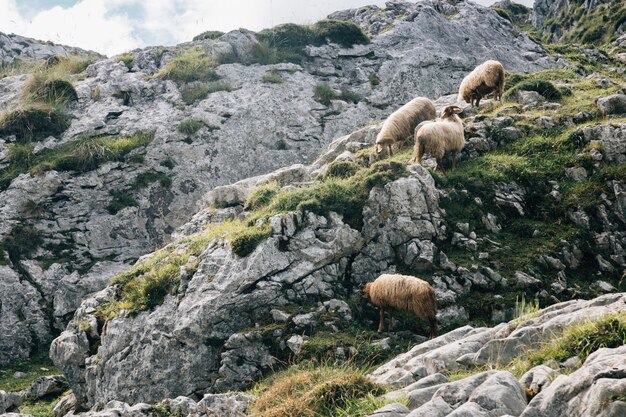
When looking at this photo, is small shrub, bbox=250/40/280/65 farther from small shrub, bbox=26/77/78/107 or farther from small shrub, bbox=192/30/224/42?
small shrub, bbox=26/77/78/107

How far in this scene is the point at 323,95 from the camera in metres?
33.6

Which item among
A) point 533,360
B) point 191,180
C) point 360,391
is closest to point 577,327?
point 533,360

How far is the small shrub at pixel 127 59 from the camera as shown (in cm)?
3525

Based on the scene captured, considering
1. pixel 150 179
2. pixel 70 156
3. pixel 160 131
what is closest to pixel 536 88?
pixel 150 179

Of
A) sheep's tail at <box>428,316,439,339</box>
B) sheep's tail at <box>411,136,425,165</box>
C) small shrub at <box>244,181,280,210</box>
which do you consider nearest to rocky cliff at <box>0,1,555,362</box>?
small shrub at <box>244,181,280,210</box>

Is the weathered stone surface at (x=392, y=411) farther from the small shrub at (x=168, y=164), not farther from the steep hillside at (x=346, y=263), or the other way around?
the small shrub at (x=168, y=164)

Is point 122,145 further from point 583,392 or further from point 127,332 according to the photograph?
point 583,392

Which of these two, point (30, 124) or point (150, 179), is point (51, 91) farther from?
point (150, 179)

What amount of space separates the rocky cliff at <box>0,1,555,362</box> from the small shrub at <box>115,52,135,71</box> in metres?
0.21

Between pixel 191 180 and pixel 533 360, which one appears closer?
pixel 533 360

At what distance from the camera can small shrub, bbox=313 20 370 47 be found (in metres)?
38.8

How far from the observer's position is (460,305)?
14188 mm

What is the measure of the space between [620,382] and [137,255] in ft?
72.7

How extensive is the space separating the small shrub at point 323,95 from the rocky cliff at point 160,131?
35cm
